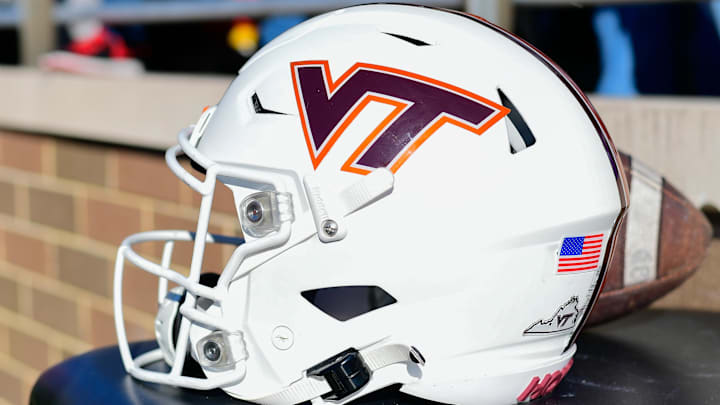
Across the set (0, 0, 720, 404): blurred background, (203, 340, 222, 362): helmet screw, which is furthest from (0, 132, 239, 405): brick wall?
(203, 340, 222, 362): helmet screw

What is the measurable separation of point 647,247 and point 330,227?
0.65 metres

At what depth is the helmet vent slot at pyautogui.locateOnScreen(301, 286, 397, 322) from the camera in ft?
3.99

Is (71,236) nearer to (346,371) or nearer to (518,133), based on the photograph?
(346,371)

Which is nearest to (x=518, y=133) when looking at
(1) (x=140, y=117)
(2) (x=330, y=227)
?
(2) (x=330, y=227)

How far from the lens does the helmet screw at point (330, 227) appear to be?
112 centimetres

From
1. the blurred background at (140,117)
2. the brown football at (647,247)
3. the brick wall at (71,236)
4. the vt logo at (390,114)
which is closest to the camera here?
the vt logo at (390,114)

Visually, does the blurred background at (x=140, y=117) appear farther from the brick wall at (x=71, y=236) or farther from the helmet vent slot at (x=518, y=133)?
the helmet vent slot at (x=518, y=133)

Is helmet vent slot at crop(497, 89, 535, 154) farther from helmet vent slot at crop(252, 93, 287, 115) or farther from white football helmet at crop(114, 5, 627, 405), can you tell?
helmet vent slot at crop(252, 93, 287, 115)

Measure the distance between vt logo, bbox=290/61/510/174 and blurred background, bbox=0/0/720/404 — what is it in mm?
609

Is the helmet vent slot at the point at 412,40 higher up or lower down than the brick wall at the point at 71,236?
higher up

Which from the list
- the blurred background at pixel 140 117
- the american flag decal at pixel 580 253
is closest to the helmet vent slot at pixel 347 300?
the american flag decal at pixel 580 253

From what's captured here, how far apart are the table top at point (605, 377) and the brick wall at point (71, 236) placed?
2.43 ft

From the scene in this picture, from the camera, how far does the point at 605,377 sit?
1.31m

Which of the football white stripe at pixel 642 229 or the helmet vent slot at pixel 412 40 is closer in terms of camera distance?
the helmet vent slot at pixel 412 40
